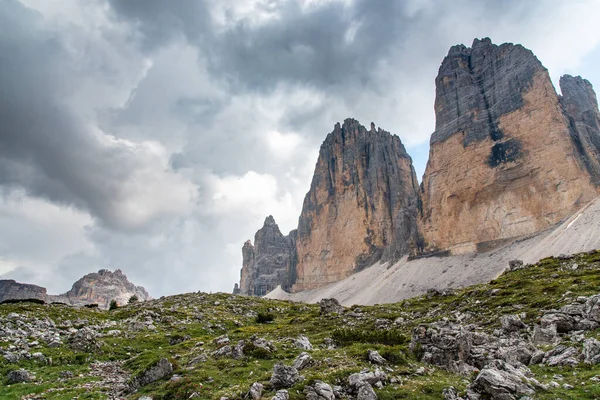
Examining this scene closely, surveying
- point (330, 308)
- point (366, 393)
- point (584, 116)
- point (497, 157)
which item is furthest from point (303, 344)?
point (584, 116)

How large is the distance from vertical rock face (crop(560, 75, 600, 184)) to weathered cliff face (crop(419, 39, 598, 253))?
2.38 m

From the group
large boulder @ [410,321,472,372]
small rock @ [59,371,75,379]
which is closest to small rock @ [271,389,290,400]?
large boulder @ [410,321,472,372]

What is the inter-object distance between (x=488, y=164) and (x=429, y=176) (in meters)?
27.7

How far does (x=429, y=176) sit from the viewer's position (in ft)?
531

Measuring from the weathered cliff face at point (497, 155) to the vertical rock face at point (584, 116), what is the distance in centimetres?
238

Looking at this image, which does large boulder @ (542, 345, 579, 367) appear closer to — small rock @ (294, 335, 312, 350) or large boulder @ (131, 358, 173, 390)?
small rock @ (294, 335, 312, 350)

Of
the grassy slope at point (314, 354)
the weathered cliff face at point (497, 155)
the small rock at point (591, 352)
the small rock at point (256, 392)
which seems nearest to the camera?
the small rock at point (256, 392)

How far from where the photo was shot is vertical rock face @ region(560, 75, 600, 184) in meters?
125

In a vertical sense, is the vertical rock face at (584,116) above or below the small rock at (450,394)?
above

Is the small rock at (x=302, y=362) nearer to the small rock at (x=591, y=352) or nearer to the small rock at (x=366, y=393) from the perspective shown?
the small rock at (x=366, y=393)

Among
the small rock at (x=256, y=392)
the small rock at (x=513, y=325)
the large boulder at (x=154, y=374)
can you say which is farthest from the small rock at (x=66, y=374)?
the small rock at (x=513, y=325)

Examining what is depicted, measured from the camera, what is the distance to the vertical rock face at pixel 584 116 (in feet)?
410

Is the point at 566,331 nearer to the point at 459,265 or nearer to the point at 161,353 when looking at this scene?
the point at 161,353

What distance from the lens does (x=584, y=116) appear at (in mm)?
168375
